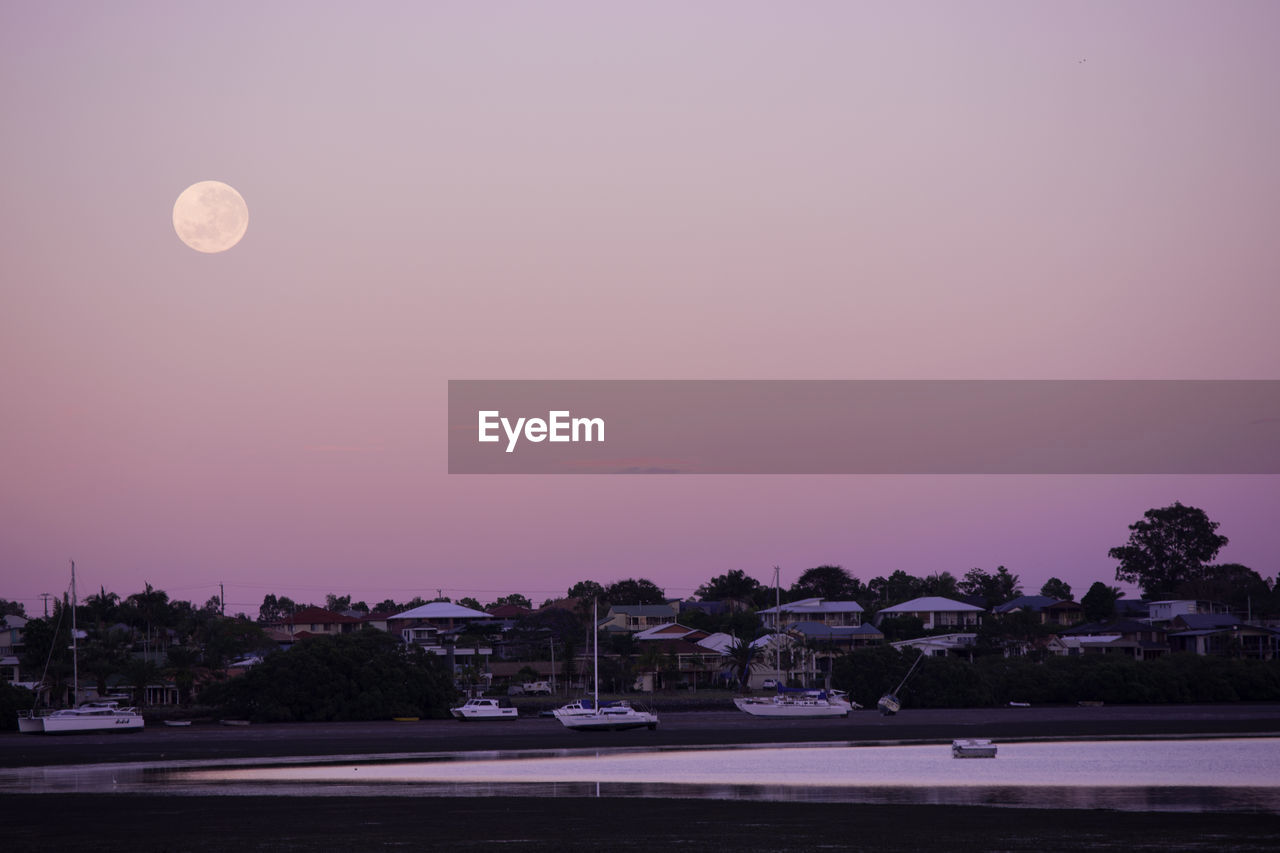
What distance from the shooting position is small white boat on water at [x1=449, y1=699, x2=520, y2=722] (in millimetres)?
88188

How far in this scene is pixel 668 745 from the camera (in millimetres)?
67188

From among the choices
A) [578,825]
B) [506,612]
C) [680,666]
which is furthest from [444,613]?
[578,825]

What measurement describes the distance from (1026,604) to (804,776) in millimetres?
125728

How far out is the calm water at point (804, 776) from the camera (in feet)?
130

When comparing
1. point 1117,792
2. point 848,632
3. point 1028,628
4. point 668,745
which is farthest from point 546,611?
point 1117,792

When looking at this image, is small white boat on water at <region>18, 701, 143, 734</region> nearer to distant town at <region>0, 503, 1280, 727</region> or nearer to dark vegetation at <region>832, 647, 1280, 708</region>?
distant town at <region>0, 503, 1280, 727</region>

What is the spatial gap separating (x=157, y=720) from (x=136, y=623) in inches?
2571

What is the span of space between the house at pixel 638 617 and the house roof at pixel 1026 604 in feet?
133

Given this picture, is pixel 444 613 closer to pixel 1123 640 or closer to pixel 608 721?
pixel 1123 640

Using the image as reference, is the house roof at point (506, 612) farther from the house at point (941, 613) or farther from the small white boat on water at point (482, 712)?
the small white boat on water at point (482, 712)

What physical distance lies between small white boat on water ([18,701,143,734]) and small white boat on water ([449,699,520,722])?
20142 mm

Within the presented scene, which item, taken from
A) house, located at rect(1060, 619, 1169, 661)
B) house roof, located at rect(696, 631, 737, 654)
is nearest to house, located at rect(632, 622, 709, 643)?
house roof, located at rect(696, 631, 737, 654)

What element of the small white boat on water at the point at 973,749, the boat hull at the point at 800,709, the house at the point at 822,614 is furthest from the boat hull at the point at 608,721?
the house at the point at 822,614

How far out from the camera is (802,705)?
301 feet
